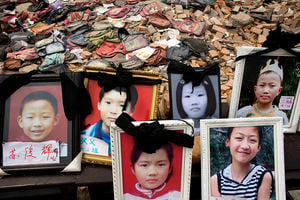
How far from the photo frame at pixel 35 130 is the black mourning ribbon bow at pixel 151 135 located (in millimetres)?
255

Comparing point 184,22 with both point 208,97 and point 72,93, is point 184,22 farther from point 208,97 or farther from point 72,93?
point 72,93

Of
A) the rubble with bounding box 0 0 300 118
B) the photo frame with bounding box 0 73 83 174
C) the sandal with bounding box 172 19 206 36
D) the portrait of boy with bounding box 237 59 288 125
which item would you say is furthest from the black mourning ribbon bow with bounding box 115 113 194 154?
the sandal with bounding box 172 19 206 36

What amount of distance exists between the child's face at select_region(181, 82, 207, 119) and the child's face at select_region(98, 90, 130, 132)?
0.23 meters

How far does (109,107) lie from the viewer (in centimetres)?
94

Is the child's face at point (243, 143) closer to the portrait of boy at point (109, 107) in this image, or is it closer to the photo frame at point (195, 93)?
the photo frame at point (195, 93)

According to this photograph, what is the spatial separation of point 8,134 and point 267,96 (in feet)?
3.25

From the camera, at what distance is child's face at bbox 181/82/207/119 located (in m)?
0.98

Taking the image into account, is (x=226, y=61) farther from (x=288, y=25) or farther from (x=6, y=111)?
(x=6, y=111)

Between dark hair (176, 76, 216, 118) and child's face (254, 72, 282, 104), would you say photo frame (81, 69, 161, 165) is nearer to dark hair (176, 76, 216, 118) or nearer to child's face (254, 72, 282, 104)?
dark hair (176, 76, 216, 118)

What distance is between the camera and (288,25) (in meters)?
4.36

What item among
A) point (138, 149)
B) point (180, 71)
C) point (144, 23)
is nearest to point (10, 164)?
point (138, 149)

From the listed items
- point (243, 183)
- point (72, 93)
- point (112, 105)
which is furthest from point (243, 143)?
point (72, 93)

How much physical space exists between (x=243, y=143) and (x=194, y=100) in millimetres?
245

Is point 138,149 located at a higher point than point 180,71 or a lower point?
lower
